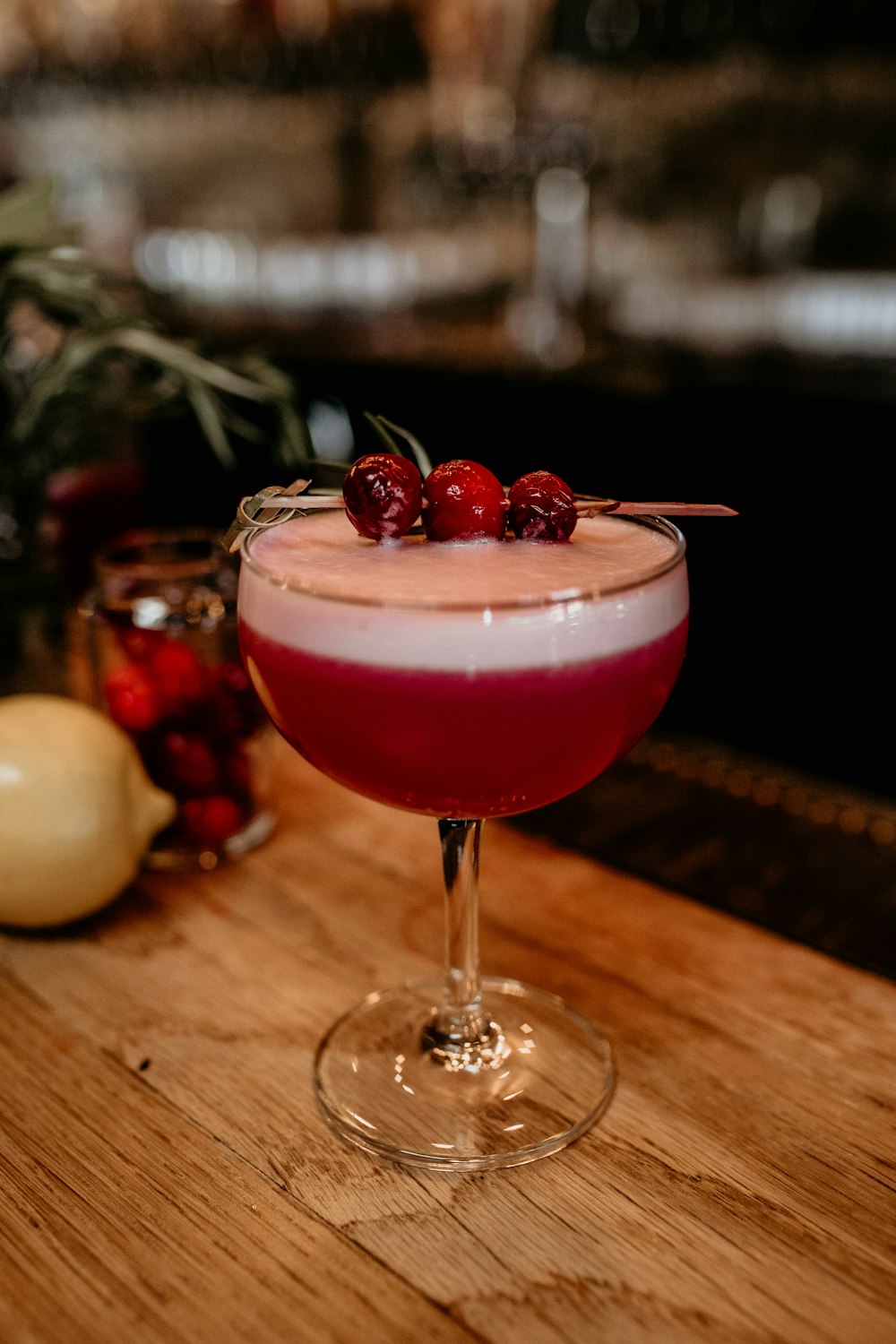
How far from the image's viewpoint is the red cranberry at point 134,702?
3.46 feet

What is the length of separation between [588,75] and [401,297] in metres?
1.02

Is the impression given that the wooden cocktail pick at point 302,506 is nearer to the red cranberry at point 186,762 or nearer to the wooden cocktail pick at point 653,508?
the wooden cocktail pick at point 653,508

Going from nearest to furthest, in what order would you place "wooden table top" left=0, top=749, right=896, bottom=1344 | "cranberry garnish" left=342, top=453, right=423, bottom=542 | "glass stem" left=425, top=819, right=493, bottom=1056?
1. "wooden table top" left=0, top=749, right=896, bottom=1344
2. "cranberry garnish" left=342, top=453, right=423, bottom=542
3. "glass stem" left=425, top=819, right=493, bottom=1056

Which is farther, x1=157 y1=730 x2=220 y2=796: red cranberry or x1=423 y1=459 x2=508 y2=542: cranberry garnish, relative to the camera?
x1=157 y1=730 x2=220 y2=796: red cranberry

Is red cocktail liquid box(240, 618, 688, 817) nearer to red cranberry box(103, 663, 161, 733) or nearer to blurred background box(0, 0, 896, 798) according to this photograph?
blurred background box(0, 0, 896, 798)

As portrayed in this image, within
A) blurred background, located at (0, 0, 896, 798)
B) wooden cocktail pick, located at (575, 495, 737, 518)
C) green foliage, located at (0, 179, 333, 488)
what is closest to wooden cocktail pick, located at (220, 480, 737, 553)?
wooden cocktail pick, located at (575, 495, 737, 518)

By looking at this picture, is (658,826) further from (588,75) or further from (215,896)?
(588,75)

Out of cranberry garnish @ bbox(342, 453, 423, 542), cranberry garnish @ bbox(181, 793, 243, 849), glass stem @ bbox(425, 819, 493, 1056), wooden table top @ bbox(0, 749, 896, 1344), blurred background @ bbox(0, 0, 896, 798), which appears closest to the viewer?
wooden table top @ bbox(0, 749, 896, 1344)

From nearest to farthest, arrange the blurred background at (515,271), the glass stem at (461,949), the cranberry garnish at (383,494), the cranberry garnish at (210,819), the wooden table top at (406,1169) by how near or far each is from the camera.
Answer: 1. the wooden table top at (406,1169)
2. the cranberry garnish at (383,494)
3. the glass stem at (461,949)
4. the cranberry garnish at (210,819)
5. the blurred background at (515,271)

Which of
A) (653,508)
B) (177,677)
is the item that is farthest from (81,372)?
(653,508)

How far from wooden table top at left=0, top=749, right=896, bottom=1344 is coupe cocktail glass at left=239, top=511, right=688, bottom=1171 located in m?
0.04

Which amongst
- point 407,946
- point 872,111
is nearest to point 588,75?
point 872,111

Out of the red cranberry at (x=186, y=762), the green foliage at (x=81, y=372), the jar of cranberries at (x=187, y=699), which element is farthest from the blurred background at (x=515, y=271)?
the red cranberry at (x=186, y=762)

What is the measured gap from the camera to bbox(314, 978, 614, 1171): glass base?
2.37 ft
